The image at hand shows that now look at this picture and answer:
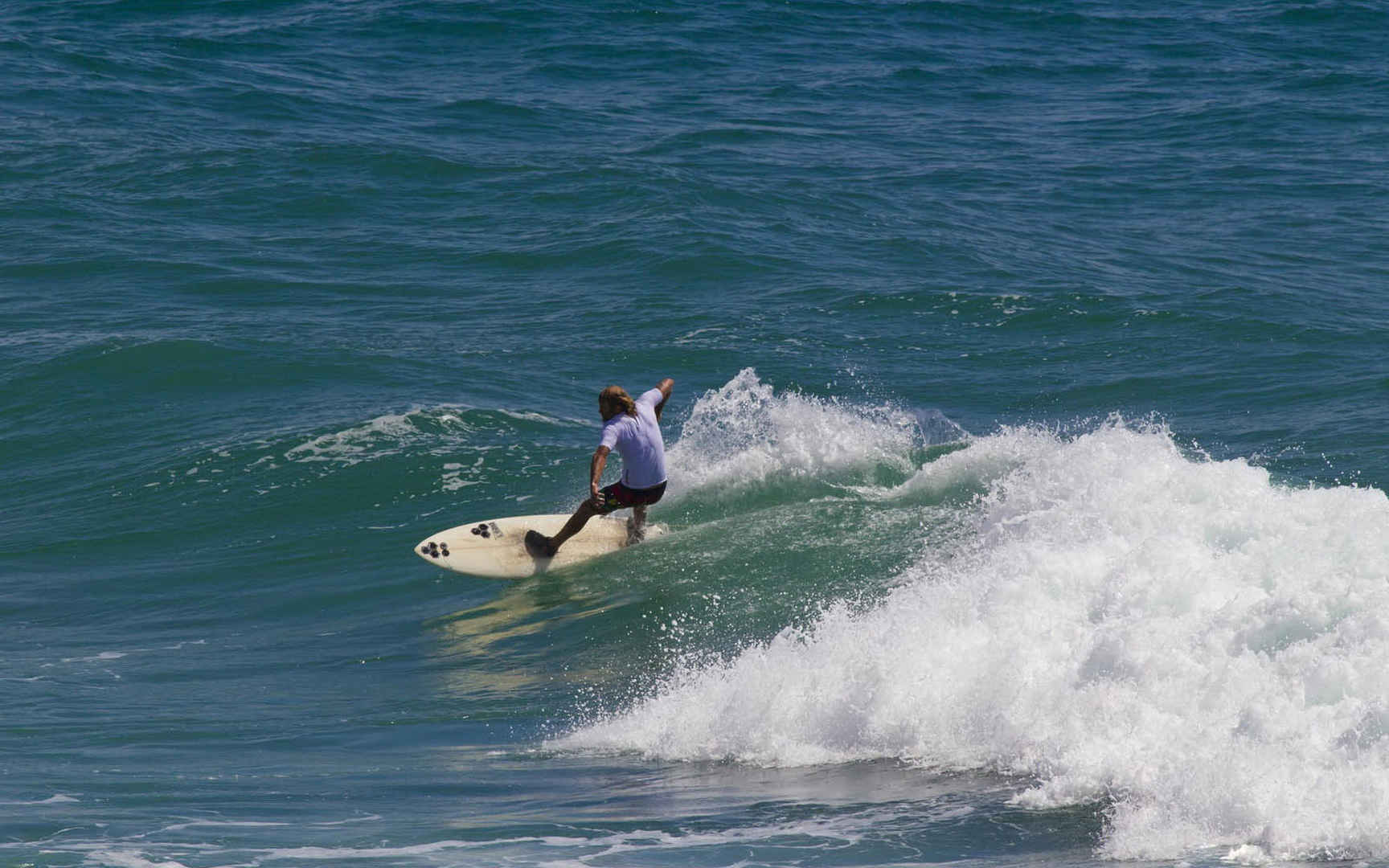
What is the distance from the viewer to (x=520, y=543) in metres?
12.3

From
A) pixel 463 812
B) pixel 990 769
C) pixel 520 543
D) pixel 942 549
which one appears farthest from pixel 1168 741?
pixel 520 543

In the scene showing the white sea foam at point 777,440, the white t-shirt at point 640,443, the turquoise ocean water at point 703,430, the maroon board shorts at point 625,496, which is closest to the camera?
the turquoise ocean water at point 703,430

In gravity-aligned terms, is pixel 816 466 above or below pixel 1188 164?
below

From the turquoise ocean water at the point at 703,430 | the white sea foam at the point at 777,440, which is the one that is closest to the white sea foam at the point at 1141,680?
the turquoise ocean water at the point at 703,430

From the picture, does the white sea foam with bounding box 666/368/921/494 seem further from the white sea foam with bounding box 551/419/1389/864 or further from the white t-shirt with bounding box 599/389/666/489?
the white sea foam with bounding box 551/419/1389/864

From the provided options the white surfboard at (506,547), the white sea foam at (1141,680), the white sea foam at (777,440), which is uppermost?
the white sea foam at (1141,680)

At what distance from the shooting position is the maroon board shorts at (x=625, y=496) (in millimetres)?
12039

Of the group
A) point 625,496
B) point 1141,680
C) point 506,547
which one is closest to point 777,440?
point 625,496

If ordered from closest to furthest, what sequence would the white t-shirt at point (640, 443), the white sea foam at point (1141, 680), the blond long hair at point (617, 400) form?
1. the white sea foam at point (1141, 680)
2. the blond long hair at point (617, 400)
3. the white t-shirt at point (640, 443)

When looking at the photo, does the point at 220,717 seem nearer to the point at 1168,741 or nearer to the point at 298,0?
the point at 1168,741

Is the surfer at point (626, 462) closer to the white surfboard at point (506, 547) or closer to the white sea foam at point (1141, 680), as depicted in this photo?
the white surfboard at point (506, 547)

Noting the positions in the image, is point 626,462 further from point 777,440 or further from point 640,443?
point 777,440

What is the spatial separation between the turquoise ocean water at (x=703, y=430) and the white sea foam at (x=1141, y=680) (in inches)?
1.2

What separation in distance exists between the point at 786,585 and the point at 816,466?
2.73 metres
